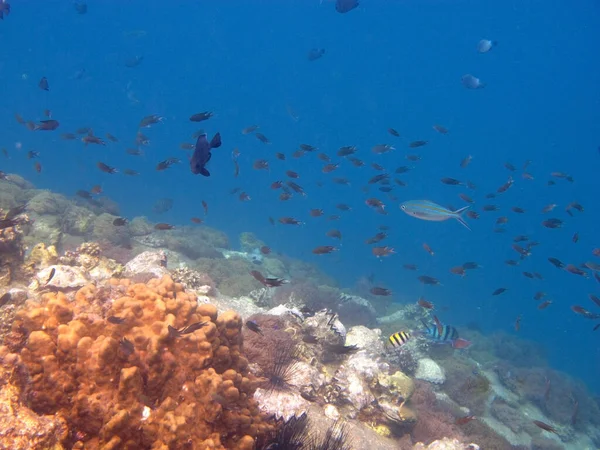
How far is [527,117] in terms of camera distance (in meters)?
126

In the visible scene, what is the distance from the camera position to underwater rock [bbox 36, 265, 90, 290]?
680cm

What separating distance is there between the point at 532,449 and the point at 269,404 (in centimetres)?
1167

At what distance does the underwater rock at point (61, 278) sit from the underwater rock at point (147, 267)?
110 centimetres

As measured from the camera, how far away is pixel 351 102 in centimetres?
14025

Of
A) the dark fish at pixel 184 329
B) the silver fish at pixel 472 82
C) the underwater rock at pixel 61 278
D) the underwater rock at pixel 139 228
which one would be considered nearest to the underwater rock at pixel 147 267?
the underwater rock at pixel 61 278

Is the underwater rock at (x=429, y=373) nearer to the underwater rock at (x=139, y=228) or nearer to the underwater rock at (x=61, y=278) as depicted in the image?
the underwater rock at (x=61, y=278)

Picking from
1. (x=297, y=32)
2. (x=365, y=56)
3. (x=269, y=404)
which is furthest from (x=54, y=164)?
→ (x=365, y=56)

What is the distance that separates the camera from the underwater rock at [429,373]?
38.9ft

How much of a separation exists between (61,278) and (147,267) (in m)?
2.06

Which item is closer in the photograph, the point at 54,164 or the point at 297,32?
the point at 54,164

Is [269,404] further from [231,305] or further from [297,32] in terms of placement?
Answer: [297,32]

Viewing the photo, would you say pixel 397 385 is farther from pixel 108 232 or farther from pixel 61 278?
pixel 108 232

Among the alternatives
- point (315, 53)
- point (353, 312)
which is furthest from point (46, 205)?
point (315, 53)

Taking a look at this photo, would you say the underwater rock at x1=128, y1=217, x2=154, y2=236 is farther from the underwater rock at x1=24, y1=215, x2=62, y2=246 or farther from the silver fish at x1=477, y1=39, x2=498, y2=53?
the silver fish at x1=477, y1=39, x2=498, y2=53
